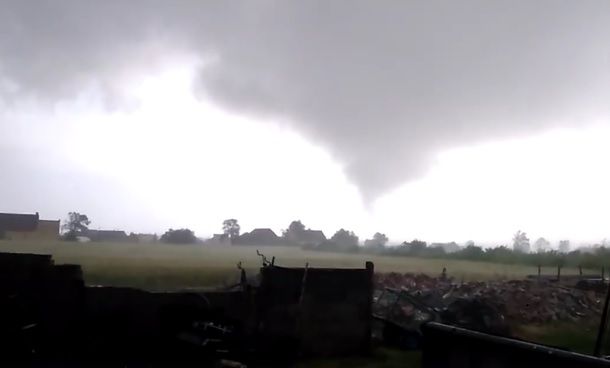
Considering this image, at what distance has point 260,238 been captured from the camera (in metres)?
62.3

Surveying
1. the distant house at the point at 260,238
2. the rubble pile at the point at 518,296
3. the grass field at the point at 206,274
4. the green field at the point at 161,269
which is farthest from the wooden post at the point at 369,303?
the distant house at the point at 260,238

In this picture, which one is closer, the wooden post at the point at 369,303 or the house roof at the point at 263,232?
the wooden post at the point at 369,303

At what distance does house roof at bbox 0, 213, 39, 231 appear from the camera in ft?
149

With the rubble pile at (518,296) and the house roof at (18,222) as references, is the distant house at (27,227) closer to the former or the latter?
the house roof at (18,222)

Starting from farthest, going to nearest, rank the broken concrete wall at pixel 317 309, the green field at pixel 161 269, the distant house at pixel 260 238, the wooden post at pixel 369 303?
the distant house at pixel 260 238, the green field at pixel 161 269, the wooden post at pixel 369 303, the broken concrete wall at pixel 317 309

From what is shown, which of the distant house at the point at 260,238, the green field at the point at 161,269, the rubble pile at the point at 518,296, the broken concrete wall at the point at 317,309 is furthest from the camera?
the distant house at the point at 260,238

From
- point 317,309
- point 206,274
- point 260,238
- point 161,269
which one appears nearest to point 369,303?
point 317,309

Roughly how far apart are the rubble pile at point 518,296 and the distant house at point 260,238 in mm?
33180

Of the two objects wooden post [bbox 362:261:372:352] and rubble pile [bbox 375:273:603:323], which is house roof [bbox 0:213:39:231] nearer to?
rubble pile [bbox 375:273:603:323]

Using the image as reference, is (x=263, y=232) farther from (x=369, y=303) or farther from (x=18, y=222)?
(x=369, y=303)

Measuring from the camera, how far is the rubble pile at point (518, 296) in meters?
21.2

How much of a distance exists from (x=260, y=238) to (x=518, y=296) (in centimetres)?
4021

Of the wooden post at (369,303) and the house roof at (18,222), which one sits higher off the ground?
the house roof at (18,222)

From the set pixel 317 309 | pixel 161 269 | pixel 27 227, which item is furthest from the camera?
pixel 27 227
